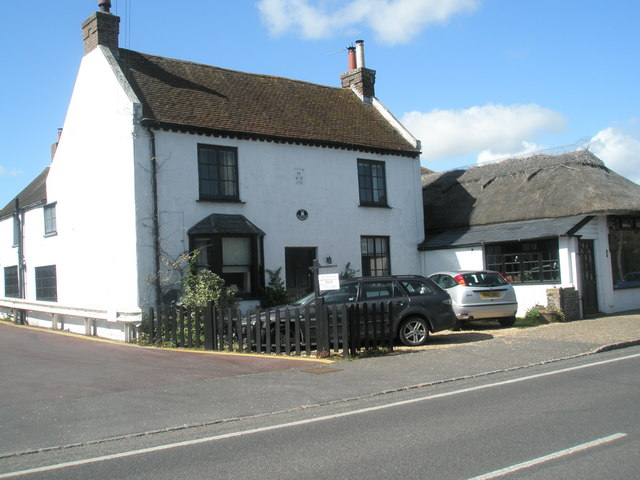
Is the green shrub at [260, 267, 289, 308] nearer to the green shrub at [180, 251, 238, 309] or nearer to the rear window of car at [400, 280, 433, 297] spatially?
the green shrub at [180, 251, 238, 309]

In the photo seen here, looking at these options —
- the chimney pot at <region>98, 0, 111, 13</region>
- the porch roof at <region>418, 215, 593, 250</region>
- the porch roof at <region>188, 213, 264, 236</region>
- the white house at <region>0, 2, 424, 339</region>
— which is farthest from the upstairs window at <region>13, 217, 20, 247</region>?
the porch roof at <region>418, 215, 593, 250</region>

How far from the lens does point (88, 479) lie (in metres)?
5.57

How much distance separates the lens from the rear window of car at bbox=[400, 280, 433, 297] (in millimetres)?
14042

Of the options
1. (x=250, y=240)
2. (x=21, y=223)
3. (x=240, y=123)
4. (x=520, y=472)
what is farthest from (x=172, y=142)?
(x=520, y=472)

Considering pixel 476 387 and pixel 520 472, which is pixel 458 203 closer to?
pixel 476 387

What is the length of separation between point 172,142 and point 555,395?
489 inches

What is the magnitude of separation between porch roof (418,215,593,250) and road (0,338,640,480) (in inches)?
414

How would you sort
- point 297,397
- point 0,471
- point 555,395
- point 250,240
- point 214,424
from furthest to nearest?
1. point 250,240
2. point 297,397
3. point 555,395
4. point 214,424
5. point 0,471

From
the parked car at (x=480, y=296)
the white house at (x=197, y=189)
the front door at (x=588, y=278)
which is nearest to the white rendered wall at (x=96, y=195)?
the white house at (x=197, y=189)

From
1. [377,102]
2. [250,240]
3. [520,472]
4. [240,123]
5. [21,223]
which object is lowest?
[520,472]

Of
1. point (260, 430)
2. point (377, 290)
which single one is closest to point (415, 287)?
point (377, 290)

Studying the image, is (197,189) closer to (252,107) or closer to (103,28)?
(252,107)

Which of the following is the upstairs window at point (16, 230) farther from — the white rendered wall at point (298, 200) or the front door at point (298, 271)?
the front door at point (298, 271)

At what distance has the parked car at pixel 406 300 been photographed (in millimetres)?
13695
